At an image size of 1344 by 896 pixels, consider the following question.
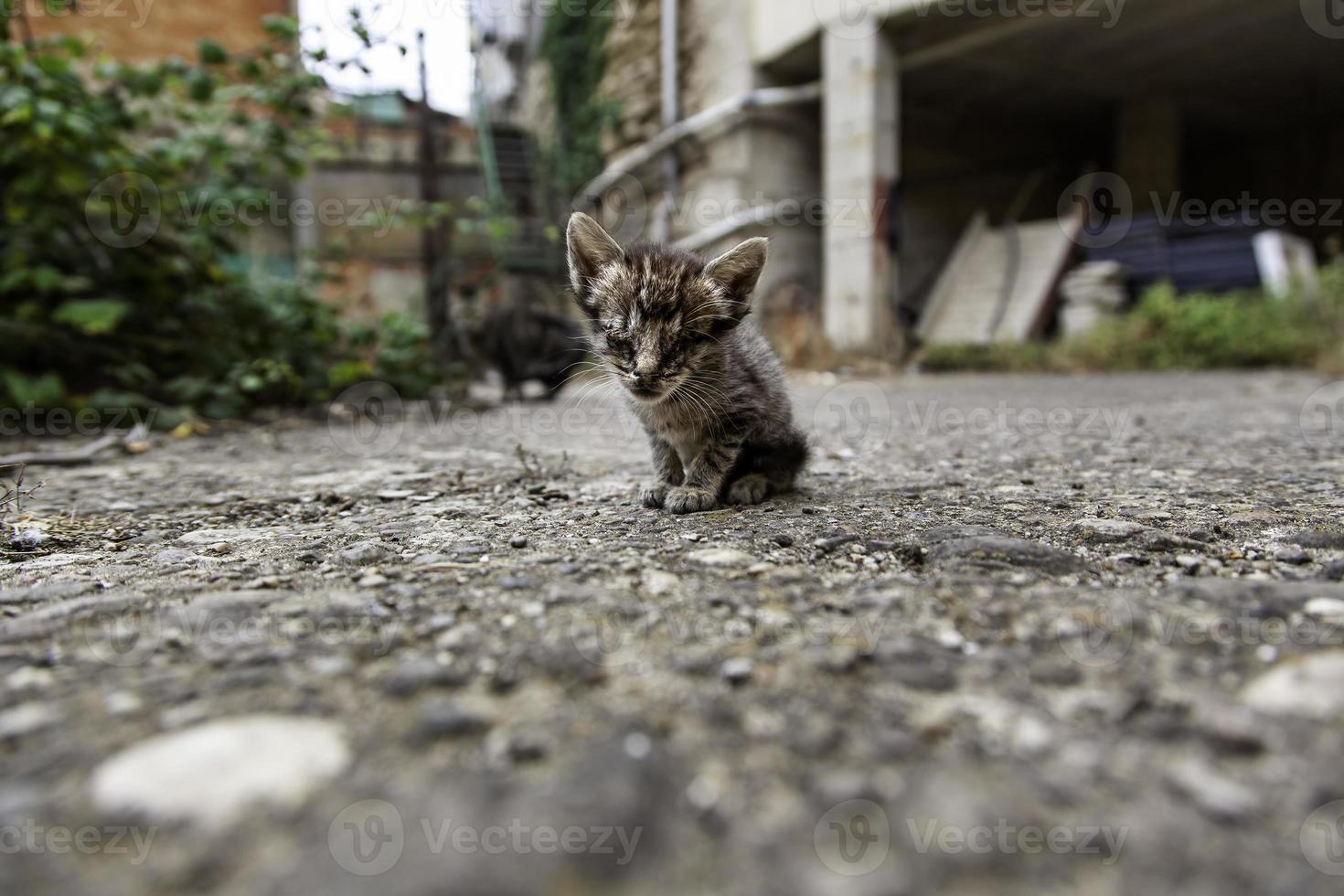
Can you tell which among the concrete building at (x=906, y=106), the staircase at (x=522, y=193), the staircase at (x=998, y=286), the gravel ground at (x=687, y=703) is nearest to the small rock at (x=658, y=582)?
the gravel ground at (x=687, y=703)

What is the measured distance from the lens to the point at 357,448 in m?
4.04

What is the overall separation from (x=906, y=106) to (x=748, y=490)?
12137mm

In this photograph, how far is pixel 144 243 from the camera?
15.9 ft

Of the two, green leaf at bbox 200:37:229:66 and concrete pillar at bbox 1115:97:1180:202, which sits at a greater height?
concrete pillar at bbox 1115:97:1180:202

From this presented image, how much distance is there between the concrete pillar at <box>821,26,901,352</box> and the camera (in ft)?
30.5

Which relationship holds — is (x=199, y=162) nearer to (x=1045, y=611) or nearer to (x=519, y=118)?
(x=1045, y=611)

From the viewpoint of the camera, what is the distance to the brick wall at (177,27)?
433 inches

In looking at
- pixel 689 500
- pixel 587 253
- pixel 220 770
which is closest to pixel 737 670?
pixel 220 770

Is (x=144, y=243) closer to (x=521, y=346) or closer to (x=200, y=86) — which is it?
(x=200, y=86)

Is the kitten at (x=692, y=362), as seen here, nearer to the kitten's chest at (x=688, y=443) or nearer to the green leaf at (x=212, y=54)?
the kitten's chest at (x=688, y=443)

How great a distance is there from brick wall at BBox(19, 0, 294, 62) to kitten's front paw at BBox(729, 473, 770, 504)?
42.2ft

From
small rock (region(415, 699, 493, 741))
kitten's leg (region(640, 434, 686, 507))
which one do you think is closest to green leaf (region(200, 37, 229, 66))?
kitten's leg (region(640, 434, 686, 507))

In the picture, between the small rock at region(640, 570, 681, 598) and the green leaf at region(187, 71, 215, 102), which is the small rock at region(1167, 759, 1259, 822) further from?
the green leaf at region(187, 71, 215, 102)

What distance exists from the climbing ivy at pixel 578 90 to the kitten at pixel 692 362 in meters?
10.5
